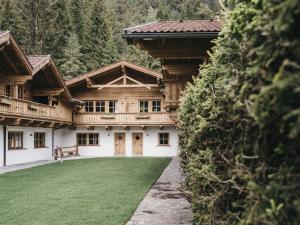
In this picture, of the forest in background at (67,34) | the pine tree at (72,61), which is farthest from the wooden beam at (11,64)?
the forest in background at (67,34)

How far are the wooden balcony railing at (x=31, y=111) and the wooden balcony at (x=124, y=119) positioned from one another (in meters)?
1.38

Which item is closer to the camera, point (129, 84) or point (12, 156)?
point (12, 156)

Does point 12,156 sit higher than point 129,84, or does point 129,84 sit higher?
point 129,84

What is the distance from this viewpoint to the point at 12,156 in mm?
22562

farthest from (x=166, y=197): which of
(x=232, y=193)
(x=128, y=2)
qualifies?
(x=128, y=2)

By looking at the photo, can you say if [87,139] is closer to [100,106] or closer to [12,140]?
[100,106]

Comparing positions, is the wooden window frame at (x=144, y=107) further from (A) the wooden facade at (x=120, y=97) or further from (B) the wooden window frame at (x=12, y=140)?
(B) the wooden window frame at (x=12, y=140)

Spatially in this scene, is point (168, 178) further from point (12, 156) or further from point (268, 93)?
point (268, 93)

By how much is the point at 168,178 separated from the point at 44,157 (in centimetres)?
1404

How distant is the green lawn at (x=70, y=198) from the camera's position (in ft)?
26.6

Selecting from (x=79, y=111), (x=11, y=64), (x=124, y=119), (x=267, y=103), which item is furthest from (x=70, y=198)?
→ (x=79, y=111)

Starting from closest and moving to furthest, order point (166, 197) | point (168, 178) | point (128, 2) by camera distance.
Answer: point (166, 197), point (168, 178), point (128, 2)

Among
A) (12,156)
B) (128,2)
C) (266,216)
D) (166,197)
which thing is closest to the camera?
(266,216)

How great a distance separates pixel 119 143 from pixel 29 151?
8.11 m
